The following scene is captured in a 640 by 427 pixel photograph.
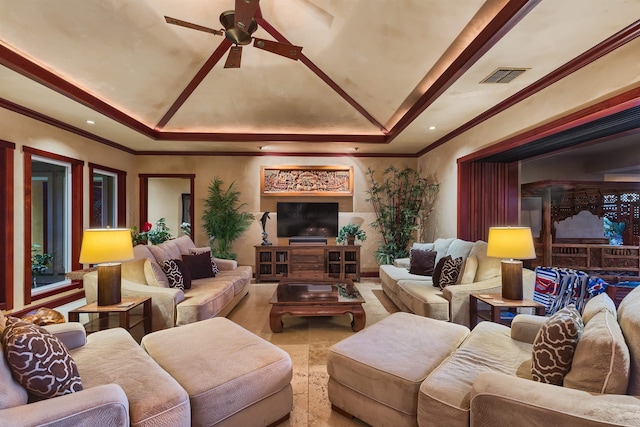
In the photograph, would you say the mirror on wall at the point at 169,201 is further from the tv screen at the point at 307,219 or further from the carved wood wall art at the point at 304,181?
the tv screen at the point at 307,219

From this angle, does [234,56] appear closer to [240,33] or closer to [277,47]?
[240,33]

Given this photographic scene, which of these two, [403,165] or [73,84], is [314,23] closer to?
[73,84]

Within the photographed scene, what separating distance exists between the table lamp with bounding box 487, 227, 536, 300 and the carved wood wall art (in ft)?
11.6

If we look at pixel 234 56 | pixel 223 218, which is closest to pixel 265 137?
pixel 223 218

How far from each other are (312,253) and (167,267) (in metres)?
2.81

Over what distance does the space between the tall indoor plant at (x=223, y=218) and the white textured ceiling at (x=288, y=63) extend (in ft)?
3.79

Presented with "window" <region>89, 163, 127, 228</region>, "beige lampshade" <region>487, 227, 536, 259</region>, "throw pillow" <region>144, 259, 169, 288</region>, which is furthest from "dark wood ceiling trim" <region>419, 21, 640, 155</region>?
"window" <region>89, 163, 127, 228</region>

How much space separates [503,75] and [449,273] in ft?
6.76

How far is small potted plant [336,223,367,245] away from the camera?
5.89m

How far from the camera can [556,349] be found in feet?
4.77

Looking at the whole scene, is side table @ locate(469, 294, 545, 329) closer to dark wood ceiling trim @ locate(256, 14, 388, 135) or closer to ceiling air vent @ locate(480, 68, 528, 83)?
ceiling air vent @ locate(480, 68, 528, 83)

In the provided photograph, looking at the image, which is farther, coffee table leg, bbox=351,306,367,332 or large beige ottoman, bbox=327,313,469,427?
coffee table leg, bbox=351,306,367,332

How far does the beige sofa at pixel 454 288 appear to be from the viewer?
3089 mm

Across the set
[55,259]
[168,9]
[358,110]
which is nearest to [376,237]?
[358,110]
